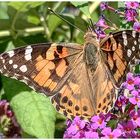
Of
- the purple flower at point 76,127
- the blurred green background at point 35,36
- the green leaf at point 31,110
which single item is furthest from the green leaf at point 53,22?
the purple flower at point 76,127

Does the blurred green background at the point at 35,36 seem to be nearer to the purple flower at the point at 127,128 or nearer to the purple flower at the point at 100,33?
the purple flower at the point at 100,33

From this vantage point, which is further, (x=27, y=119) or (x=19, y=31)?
(x=19, y=31)

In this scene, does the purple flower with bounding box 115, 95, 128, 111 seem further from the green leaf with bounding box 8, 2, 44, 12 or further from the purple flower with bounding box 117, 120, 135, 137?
the green leaf with bounding box 8, 2, 44, 12

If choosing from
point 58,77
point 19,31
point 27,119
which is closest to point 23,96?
point 27,119

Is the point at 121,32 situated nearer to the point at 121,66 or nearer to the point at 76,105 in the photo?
the point at 121,66

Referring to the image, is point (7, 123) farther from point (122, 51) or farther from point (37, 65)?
point (122, 51)

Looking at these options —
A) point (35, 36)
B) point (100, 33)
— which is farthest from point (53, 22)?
point (100, 33)
